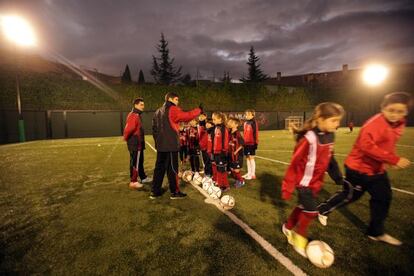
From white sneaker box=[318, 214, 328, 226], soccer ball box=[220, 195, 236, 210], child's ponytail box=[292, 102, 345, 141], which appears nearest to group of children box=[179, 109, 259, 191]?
soccer ball box=[220, 195, 236, 210]

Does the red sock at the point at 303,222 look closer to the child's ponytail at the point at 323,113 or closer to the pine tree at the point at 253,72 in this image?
the child's ponytail at the point at 323,113

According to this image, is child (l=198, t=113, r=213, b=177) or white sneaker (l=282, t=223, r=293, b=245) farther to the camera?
child (l=198, t=113, r=213, b=177)

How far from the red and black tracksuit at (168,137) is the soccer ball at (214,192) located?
0.85 metres

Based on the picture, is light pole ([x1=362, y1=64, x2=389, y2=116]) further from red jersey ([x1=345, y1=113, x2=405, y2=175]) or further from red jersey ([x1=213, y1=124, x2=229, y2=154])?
red jersey ([x1=345, y1=113, x2=405, y2=175])

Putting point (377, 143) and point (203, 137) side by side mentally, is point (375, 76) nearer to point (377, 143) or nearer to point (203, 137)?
point (203, 137)

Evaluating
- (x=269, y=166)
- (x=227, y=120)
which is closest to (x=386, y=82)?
(x=269, y=166)

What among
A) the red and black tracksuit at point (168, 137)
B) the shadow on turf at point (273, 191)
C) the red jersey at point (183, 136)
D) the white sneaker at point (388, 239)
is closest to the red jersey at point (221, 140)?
the red and black tracksuit at point (168, 137)

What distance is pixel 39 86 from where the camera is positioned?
956 inches

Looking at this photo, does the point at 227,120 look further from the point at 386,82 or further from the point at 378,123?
the point at 386,82

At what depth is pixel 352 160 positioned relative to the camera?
10.7ft

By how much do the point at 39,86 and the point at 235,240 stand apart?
95.9 ft

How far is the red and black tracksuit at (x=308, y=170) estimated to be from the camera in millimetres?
2746

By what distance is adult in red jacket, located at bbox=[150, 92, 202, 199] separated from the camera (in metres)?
4.77

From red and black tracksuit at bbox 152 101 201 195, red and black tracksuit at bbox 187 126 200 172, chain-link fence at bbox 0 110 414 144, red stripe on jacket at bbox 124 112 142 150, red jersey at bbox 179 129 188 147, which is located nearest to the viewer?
red and black tracksuit at bbox 152 101 201 195
